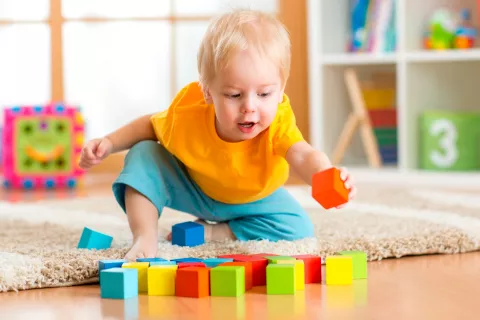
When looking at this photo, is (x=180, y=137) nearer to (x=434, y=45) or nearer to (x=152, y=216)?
(x=152, y=216)

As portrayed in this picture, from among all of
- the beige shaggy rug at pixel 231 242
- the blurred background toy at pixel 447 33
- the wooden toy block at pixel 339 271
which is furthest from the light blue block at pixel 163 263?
the blurred background toy at pixel 447 33

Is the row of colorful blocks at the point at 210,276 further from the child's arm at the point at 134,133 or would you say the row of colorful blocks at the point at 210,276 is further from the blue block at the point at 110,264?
the child's arm at the point at 134,133

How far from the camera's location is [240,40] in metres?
1.21

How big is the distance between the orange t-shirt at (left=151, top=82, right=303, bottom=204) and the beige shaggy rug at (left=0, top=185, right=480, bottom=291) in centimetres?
10

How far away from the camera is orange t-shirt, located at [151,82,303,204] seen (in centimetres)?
131

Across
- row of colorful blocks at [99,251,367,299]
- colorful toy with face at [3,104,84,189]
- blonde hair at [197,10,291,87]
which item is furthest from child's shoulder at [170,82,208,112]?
colorful toy with face at [3,104,84,189]

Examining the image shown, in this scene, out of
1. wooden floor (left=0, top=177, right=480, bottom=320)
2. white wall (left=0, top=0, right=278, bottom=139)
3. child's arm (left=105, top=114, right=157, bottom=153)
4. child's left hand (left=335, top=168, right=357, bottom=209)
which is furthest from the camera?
white wall (left=0, top=0, right=278, bottom=139)

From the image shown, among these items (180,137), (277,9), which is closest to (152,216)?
(180,137)

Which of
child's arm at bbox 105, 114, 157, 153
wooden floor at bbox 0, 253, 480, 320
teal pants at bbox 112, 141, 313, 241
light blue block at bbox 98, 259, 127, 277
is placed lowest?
wooden floor at bbox 0, 253, 480, 320

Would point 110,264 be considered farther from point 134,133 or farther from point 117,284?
point 134,133

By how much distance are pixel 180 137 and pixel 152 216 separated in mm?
138

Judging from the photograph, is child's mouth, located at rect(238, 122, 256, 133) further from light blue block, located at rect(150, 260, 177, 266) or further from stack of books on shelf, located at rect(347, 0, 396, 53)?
stack of books on shelf, located at rect(347, 0, 396, 53)

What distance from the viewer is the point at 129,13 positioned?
10.1 feet

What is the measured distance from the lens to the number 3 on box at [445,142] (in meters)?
2.56
